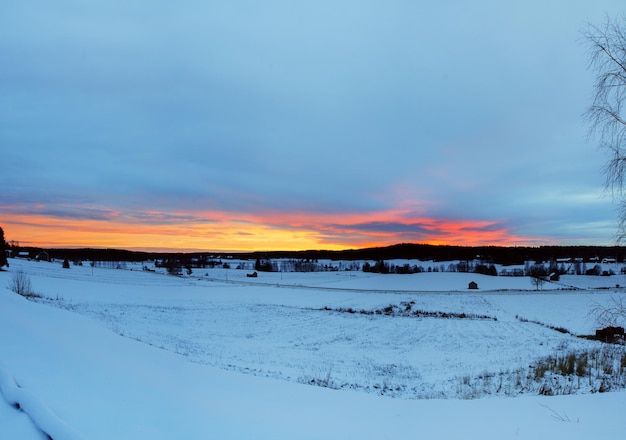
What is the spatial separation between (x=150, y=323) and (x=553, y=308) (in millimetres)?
50913

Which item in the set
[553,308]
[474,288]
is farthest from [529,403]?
[474,288]

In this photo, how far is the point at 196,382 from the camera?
24.2ft

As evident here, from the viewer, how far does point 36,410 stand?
14.4ft

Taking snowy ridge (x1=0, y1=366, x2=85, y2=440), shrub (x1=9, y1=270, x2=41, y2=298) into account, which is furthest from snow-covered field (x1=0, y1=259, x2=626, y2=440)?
shrub (x1=9, y1=270, x2=41, y2=298)

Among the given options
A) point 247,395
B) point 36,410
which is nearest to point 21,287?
point 247,395

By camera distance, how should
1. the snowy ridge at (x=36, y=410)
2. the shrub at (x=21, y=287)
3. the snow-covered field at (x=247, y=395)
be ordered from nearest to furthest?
the snowy ridge at (x=36, y=410), the snow-covered field at (x=247, y=395), the shrub at (x=21, y=287)

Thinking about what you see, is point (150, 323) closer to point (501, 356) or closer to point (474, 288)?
point (501, 356)

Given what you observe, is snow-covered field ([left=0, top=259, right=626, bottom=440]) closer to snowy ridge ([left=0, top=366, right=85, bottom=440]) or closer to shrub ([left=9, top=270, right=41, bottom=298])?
snowy ridge ([left=0, top=366, right=85, bottom=440])

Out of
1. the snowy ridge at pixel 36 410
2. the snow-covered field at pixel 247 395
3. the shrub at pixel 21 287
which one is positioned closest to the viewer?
the snowy ridge at pixel 36 410

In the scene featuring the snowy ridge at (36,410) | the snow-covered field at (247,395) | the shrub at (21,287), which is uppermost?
the snowy ridge at (36,410)

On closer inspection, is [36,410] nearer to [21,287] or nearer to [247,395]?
[247,395]

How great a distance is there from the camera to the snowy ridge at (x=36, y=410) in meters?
3.95

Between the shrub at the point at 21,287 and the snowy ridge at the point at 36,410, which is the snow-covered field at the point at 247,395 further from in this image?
the shrub at the point at 21,287

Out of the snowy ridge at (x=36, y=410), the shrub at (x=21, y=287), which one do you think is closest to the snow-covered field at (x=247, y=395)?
the snowy ridge at (x=36, y=410)
